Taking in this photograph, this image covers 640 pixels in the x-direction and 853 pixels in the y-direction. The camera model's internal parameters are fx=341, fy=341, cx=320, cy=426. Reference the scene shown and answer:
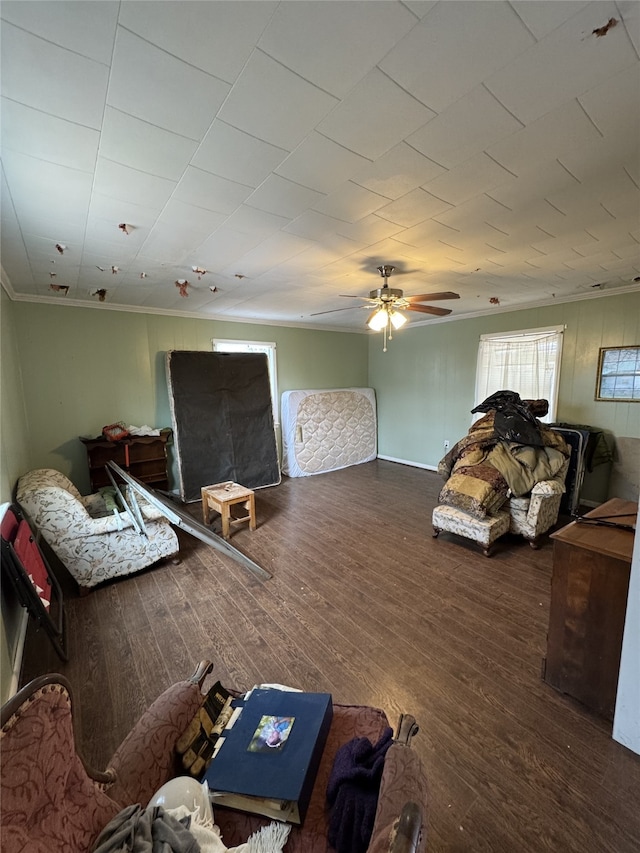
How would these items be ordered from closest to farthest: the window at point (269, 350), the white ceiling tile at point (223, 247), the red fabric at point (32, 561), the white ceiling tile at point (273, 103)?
the white ceiling tile at point (273, 103), the red fabric at point (32, 561), the white ceiling tile at point (223, 247), the window at point (269, 350)

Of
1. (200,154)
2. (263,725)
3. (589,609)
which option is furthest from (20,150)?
(589,609)

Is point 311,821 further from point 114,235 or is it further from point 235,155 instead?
point 114,235

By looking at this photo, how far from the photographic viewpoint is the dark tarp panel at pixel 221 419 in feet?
14.6

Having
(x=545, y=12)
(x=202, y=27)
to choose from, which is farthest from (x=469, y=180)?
(x=202, y=27)

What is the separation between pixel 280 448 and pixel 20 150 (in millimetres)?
4631

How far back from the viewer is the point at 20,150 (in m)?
1.41

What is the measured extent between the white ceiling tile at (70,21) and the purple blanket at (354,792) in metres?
2.12

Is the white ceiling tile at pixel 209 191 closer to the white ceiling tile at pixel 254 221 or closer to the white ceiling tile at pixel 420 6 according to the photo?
the white ceiling tile at pixel 254 221

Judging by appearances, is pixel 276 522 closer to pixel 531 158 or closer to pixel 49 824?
pixel 49 824

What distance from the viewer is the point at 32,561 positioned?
2.10m

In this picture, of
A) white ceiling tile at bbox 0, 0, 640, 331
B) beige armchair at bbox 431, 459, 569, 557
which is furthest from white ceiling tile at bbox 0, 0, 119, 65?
beige armchair at bbox 431, 459, 569, 557

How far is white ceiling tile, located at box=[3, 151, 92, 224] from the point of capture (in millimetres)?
1510

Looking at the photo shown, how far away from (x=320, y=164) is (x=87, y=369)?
12.5 ft

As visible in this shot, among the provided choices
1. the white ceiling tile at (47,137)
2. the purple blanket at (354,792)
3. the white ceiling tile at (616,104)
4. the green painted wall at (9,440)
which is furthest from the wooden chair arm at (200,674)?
the white ceiling tile at (616,104)
